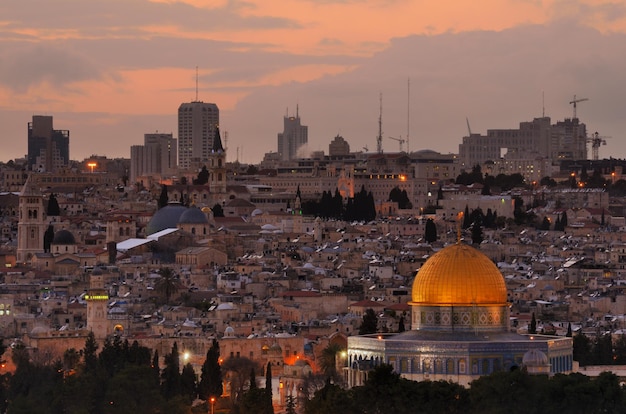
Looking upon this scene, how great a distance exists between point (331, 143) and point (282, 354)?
10600 centimetres

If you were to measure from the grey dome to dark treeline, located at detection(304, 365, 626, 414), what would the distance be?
61.0 meters

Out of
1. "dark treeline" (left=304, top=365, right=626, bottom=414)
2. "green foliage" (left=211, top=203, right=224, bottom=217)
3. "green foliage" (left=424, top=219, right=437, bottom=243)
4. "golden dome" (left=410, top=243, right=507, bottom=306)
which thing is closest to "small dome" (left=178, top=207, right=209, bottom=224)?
"green foliage" (left=211, top=203, right=224, bottom=217)

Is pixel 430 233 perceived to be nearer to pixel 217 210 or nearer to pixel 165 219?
pixel 165 219

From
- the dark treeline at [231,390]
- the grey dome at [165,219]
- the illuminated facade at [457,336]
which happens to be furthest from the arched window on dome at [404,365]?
the grey dome at [165,219]

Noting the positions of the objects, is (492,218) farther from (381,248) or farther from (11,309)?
(11,309)

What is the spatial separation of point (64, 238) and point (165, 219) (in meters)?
8.22

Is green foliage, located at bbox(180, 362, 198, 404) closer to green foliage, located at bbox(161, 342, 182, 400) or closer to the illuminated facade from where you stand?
green foliage, located at bbox(161, 342, 182, 400)

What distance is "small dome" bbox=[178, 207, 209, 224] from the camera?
402 ft

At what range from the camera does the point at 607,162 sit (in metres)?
182

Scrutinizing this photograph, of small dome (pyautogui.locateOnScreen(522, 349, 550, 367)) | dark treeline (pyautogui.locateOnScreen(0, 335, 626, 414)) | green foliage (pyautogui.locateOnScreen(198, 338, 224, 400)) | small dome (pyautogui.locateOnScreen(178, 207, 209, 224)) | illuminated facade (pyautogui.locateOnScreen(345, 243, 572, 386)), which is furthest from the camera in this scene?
small dome (pyautogui.locateOnScreen(178, 207, 209, 224))

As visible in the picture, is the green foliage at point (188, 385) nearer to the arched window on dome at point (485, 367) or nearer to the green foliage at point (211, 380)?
the green foliage at point (211, 380)

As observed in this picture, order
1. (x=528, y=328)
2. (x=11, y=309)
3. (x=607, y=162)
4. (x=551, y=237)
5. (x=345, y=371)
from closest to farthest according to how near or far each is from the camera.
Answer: (x=345, y=371), (x=528, y=328), (x=11, y=309), (x=551, y=237), (x=607, y=162)

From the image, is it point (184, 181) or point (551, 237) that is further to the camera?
point (184, 181)

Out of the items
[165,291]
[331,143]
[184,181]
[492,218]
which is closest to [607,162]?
[331,143]
